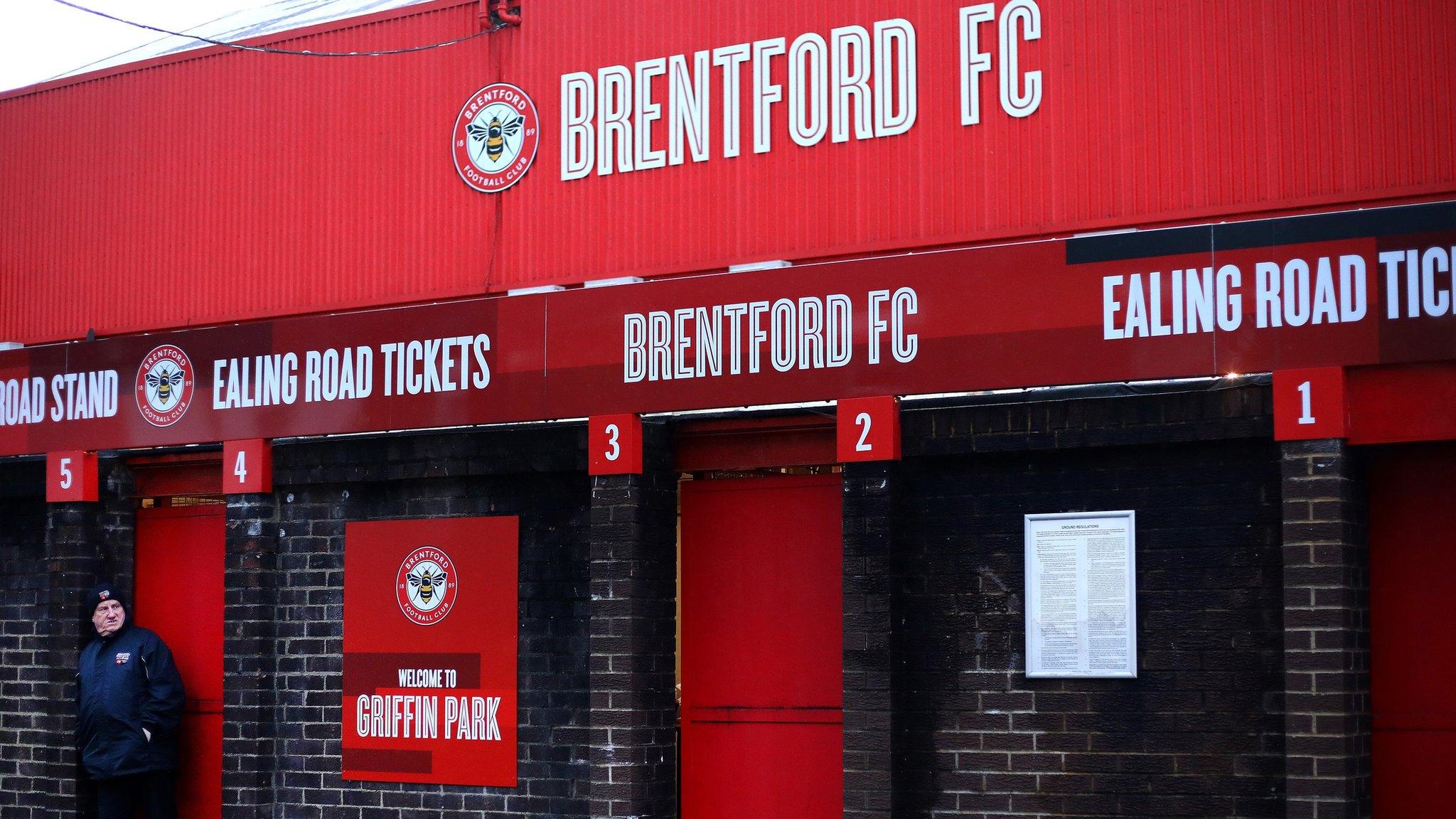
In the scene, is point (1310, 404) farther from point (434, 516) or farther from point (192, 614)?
point (192, 614)

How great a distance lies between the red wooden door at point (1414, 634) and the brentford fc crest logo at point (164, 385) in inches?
345

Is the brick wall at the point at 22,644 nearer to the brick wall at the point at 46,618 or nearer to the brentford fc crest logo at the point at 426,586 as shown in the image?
the brick wall at the point at 46,618

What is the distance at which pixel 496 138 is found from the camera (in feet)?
41.0

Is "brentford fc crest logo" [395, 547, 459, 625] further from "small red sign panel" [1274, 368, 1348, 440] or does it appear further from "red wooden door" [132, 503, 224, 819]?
"small red sign panel" [1274, 368, 1348, 440]


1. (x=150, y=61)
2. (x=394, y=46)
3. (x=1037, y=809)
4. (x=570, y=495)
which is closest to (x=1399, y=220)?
(x=1037, y=809)

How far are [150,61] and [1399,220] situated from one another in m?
9.91

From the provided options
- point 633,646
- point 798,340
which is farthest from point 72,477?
point 798,340

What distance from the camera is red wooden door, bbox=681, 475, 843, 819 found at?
1103cm

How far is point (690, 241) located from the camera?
11609 mm

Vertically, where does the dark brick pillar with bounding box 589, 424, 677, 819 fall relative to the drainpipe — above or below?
below

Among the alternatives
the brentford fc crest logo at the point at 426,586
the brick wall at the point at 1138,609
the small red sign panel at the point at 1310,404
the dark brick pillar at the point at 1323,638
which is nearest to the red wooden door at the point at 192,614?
the brentford fc crest logo at the point at 426,586

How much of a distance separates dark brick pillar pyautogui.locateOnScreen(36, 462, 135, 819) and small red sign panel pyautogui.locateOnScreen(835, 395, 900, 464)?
6.49 meters

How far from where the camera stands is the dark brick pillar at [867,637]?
10.3 meters

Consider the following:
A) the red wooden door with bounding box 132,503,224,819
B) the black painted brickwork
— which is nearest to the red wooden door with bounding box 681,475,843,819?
the black painted brickwork
